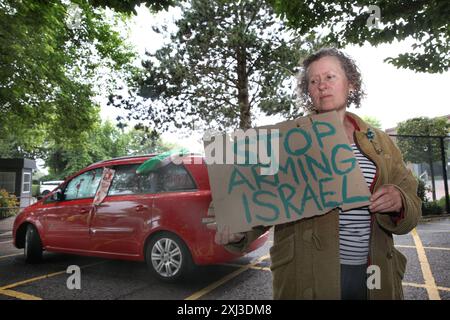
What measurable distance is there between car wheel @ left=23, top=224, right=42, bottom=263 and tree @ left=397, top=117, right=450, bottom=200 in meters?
12.8

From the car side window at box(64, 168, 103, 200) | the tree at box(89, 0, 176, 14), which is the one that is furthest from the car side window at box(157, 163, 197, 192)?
the tree at box(89, 0, 176, 14)

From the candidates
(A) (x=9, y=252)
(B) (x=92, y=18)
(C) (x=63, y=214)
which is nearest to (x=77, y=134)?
(B) (x=92, y=18)

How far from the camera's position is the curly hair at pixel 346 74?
153 centimetres

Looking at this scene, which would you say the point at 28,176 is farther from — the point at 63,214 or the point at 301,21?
the point at 301,21

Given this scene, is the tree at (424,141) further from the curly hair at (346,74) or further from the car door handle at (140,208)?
the curly hair at (346,74)

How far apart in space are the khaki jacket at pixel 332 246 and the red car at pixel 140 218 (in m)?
2.53

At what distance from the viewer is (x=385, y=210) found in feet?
4.11

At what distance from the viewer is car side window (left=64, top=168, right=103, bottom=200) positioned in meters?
4.89

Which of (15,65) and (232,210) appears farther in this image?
(15,65)

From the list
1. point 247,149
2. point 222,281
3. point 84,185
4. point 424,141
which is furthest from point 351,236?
point 424,141

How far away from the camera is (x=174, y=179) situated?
13.8 ft

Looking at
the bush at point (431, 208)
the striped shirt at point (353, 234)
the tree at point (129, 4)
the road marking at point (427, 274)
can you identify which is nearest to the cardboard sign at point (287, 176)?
the striped shirt at point (353, 234)

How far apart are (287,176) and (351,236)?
0.38m
